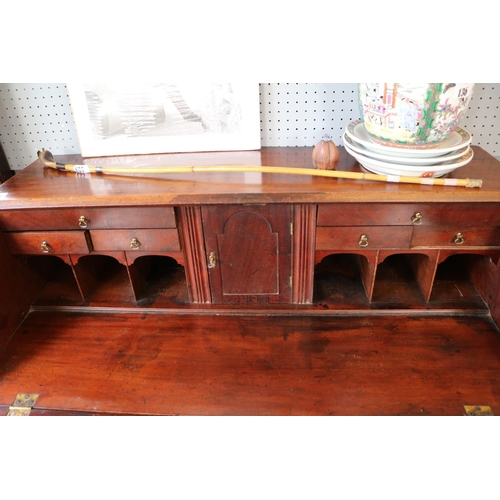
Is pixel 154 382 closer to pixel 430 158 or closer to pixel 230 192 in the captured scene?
pixel 230 192

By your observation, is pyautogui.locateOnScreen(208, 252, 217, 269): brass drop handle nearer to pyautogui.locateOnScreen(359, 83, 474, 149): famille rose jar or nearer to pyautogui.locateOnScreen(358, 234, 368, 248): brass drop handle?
pyautogui.locateOnScreen(358, 234, 368, 248): brass drop handle

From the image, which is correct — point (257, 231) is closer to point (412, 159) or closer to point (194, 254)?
point (194, 254)

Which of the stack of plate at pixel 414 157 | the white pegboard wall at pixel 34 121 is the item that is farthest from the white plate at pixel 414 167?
the white pegboard wall at pixel 34 121

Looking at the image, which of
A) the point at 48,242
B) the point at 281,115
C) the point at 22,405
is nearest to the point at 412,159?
the point at 281,115

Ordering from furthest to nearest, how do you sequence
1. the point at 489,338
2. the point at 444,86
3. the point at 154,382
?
the point at 489,338, the point at 154,382, the point at 444,86

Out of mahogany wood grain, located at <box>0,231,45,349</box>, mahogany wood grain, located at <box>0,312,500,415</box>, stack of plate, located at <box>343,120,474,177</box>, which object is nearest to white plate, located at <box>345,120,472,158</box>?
stack of plate, located at <box>343,120,474,177</box>

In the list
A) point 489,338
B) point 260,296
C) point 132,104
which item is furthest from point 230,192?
point 489,338

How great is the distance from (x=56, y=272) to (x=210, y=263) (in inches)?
27.7

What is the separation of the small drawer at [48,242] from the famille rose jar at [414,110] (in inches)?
37.6

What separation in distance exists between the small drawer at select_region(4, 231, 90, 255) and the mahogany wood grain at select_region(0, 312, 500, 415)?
10.0 inches

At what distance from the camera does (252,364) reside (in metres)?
A: 1.24

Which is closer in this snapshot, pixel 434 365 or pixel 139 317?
pixel 434 365

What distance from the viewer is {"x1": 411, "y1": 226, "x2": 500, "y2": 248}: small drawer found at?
4.10 ft

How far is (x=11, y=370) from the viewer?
1.26 meters
